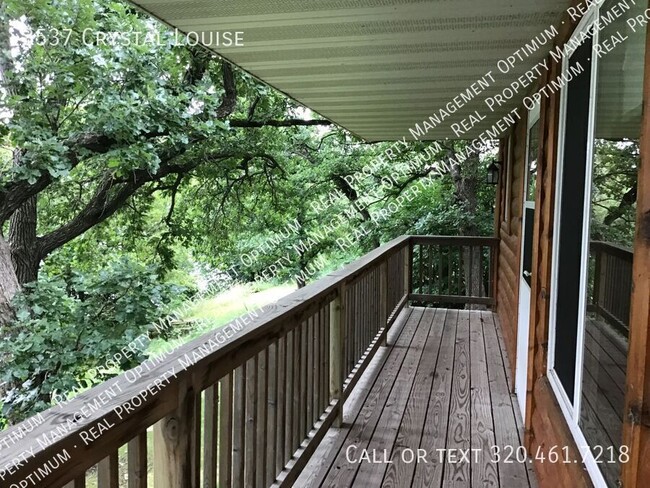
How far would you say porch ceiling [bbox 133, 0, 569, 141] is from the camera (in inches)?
83.8

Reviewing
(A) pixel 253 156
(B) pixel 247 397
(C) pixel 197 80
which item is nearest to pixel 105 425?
(B) pixel 247 397

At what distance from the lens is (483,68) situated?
3.00 m

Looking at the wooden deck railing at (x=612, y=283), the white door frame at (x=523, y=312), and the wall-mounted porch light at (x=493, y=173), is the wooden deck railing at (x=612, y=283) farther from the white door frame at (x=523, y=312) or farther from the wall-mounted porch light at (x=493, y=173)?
the wall-mounted porch light at (x=493, y=173)

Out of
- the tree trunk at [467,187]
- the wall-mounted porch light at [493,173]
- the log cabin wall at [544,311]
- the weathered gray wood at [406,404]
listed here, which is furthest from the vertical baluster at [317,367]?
the tree trunk at [467,187]

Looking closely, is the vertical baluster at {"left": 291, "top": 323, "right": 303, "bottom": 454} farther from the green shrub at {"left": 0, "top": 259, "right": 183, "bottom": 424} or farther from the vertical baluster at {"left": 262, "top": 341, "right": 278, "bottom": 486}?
the green shrub at {"left": 0, "top": 259, "right": 183, "bottom": 424}

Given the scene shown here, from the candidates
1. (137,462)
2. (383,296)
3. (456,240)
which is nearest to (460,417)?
(383,296)

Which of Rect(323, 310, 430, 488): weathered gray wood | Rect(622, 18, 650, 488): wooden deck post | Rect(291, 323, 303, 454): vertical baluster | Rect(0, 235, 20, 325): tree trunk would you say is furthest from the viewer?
Rect(0, 235, 20, 325): tree trunk

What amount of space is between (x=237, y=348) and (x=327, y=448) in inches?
54.5

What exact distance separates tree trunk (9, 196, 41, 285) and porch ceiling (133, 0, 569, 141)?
561 centimetres

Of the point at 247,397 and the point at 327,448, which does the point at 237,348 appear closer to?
the point at 247,397

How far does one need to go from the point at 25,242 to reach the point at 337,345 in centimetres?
650

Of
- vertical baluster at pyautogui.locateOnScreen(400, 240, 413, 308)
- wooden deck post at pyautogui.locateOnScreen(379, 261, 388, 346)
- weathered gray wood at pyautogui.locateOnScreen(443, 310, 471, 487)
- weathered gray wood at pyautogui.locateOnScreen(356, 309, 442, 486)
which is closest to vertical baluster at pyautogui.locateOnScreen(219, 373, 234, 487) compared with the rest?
weathered gray wood at pyautogui.locateOnScreen(356, 309, 442, 486)

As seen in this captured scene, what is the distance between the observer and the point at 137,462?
1116mm

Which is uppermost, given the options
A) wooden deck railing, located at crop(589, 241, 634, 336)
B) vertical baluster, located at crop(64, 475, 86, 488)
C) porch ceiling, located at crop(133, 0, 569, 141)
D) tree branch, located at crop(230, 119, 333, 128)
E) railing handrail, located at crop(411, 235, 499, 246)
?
tree branch, located at crop(230, 119, 333, 128)
